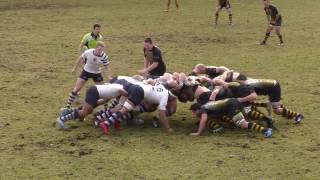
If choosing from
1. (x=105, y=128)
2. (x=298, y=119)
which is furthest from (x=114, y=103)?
(x=298, y=119)

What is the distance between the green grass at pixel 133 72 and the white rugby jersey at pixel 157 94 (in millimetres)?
632

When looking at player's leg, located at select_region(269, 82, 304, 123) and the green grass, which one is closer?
the green grass

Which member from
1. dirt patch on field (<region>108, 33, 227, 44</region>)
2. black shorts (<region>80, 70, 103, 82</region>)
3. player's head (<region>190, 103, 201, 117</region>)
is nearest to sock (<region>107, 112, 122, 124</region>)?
player's head (<region>190, 103, 201, 117</region>)

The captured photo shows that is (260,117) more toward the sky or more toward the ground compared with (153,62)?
more toward the ground

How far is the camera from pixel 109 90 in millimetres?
11453

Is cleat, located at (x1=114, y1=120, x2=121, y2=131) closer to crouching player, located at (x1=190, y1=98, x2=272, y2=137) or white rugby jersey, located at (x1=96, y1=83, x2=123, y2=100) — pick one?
white rugby jersey, located at (x1=96, y1=83, x2=123, y2=100)

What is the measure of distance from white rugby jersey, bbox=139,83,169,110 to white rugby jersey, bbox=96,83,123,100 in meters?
0.52

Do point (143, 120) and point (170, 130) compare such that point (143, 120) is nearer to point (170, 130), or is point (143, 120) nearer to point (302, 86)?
point (170, 130)

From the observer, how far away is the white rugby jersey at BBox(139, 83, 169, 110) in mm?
11258

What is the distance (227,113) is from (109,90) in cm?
243

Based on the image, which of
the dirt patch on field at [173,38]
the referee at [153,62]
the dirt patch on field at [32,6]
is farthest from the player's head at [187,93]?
the dirt patch on field at [32,6]

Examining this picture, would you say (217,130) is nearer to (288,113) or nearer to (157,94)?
(157,94)

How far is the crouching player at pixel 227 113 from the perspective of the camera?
11.1m

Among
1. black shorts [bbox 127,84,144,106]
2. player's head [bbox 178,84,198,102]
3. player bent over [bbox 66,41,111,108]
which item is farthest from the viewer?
player bent over [bbox 66,41,111,108]
